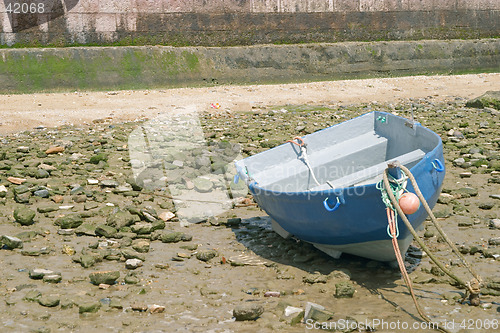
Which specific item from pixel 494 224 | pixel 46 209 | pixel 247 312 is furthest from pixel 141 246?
pixel 494 224

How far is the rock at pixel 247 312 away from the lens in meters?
4.61

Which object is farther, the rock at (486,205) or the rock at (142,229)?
the rock at (486,205)

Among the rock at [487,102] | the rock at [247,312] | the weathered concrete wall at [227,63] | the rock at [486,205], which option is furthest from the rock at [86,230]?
the rock at [487,102]

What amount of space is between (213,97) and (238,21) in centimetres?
317

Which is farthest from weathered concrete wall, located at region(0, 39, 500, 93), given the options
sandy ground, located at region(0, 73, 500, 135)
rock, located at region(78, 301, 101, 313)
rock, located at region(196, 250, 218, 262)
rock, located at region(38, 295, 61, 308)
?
rock, located at region(78, 301, 101, 313)

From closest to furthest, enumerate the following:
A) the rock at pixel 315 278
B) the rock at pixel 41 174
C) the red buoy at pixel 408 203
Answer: the red buoy at pixel 408 203, the rock at pixel 315 278, the rock at pixel 41 174

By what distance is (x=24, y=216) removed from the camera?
658 cm

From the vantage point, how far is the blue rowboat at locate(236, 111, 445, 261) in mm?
5148

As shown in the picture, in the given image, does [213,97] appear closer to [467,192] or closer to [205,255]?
[467,192]

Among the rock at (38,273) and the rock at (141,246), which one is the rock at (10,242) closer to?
the rock at (38,273)

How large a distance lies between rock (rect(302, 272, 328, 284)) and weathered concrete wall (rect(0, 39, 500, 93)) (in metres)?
10.2

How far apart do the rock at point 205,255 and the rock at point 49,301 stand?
4.75 ft

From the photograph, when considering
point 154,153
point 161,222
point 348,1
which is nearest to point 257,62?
point 348,1

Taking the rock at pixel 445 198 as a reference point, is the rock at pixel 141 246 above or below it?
above
